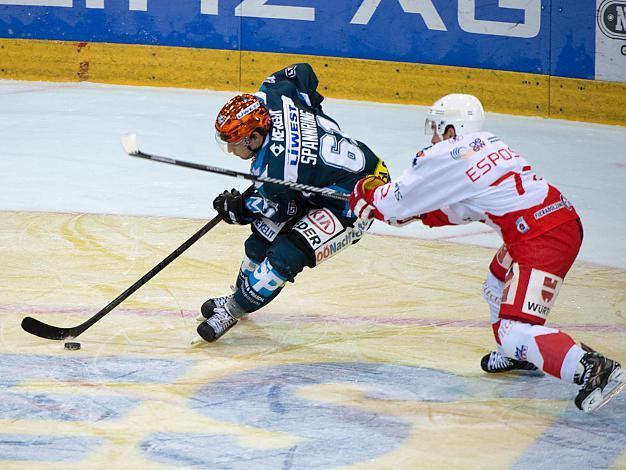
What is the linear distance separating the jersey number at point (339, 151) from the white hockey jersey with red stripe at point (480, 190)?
2.15ft

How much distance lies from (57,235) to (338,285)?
1551mm

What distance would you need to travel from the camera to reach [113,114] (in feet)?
29.3

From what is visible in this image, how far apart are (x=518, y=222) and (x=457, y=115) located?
42cm

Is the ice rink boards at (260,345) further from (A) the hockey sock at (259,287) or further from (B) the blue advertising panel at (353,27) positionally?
(B) the blue advertising panel at (353,27)

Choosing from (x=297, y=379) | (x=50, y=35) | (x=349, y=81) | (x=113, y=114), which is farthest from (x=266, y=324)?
(x=50, y=35)

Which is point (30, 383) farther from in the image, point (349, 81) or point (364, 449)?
point (349, 81)

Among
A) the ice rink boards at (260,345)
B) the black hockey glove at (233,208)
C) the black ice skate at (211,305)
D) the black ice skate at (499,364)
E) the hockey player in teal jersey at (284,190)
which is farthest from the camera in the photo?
the black ice skate at (211,305)

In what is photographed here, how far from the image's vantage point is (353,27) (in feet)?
31.3

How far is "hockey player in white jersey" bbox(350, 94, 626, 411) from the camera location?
11.4 feet

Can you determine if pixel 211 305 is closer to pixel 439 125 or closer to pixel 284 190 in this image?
pixel 284 190

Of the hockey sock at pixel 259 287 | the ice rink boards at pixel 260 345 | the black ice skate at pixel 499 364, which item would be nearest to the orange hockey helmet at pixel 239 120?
the hockey sock at pixel 259 287

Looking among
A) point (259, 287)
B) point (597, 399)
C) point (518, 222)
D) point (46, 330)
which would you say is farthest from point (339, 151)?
point (597, 399)

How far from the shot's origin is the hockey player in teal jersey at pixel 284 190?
4.18 metres

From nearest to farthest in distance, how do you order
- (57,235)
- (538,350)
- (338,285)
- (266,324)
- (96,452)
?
(96,452), (538,350), (266,324), (338,285), (57,235)
